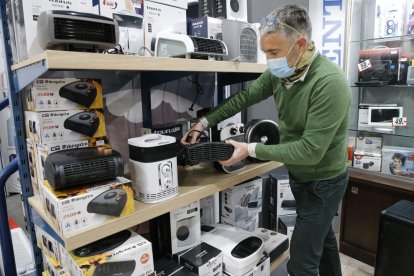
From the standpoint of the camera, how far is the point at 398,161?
2.16 metres

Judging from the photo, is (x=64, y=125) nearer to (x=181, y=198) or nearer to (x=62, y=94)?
(x=62, y=94)

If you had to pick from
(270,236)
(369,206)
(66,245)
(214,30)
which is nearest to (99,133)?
(66,245)

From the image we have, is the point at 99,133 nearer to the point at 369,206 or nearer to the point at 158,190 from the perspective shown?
the point at 158,190

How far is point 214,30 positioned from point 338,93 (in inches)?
27.1

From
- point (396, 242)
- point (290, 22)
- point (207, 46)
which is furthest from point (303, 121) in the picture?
point (396, 242)

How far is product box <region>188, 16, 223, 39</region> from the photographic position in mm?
1440

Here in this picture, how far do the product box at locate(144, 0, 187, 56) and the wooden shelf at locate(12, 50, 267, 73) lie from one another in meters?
0.35

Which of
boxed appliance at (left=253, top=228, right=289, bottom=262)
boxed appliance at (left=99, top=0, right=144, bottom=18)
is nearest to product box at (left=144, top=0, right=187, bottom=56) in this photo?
boxed appliance at (left=99, top=0, right=144, bottom=18)

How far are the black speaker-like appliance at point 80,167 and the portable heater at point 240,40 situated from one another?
71 cm

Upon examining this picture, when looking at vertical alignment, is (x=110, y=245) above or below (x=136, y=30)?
below

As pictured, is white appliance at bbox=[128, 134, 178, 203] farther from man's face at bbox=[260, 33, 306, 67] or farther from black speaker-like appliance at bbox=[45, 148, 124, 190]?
man's face at bbox=[260, 33, 306, 67]

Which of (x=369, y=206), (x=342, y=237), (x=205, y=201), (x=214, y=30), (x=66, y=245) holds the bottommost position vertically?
(x=342, y=237)

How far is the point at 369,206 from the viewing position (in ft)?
7.16

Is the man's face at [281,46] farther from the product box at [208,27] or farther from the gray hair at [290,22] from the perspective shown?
the product box at [208,27]
